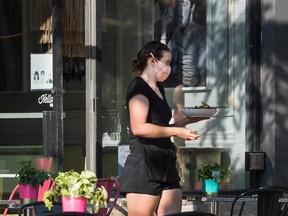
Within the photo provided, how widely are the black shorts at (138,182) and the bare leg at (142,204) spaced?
0.03m

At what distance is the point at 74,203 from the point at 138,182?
47 cm

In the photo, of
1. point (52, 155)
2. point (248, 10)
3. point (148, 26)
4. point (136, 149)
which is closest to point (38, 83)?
point (52, 155)

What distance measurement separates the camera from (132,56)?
863cm

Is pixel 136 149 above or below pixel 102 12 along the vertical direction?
below

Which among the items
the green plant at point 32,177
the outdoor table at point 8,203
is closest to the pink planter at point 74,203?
the green plant at point 32,177

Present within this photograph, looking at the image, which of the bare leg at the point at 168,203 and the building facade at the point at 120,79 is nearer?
the bare leg at the point at 168,203

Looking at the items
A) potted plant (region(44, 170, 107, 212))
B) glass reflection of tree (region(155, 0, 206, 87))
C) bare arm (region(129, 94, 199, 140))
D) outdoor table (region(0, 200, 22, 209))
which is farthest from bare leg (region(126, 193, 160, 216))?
glass reflection of tree (region(155, 0, 206, 87))

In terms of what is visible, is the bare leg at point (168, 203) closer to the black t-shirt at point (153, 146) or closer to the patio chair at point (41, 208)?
the black t-shirt at point (153, 146)

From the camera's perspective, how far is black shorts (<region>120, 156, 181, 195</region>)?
17.2 feet

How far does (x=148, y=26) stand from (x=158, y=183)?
3595 mm

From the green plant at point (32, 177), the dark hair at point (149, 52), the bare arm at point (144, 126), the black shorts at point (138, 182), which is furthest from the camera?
the green plant at point (32, 177)

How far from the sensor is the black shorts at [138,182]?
5.25m

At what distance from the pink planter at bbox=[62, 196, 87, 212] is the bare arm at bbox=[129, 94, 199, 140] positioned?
56cm

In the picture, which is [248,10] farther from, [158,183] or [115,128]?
[158,183]
